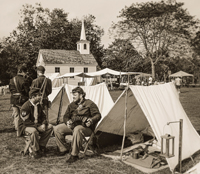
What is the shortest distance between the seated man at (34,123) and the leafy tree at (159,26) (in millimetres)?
26729

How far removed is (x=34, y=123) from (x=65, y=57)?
31.3 meters

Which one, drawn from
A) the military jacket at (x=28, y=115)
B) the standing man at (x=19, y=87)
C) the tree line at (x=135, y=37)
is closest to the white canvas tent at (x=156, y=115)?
the military jacket at (x=28, y=115)

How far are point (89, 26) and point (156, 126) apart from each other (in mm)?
46134

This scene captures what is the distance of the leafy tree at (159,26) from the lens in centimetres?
2986

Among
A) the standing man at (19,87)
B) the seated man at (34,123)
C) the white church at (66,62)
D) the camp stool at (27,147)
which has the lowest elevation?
the camp stool at (27,147)

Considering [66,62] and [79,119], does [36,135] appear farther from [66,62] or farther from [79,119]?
[66,62]

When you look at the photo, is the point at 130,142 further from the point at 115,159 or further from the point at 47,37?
the point at 47,37

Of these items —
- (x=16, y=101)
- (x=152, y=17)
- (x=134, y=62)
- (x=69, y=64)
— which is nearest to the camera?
(x=16, y=101)

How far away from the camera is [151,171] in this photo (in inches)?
166

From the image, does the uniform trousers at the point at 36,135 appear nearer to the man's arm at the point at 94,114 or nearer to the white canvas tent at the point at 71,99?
the man's arm at the point at 94,114

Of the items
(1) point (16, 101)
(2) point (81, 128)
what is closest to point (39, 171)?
(2) point (81, 128)

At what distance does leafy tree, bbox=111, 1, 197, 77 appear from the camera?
29859 mm

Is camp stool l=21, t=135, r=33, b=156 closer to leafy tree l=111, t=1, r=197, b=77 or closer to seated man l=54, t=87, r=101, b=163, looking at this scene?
seated man l=54, t=87, r=101, b=163

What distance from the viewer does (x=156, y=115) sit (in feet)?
15.5
